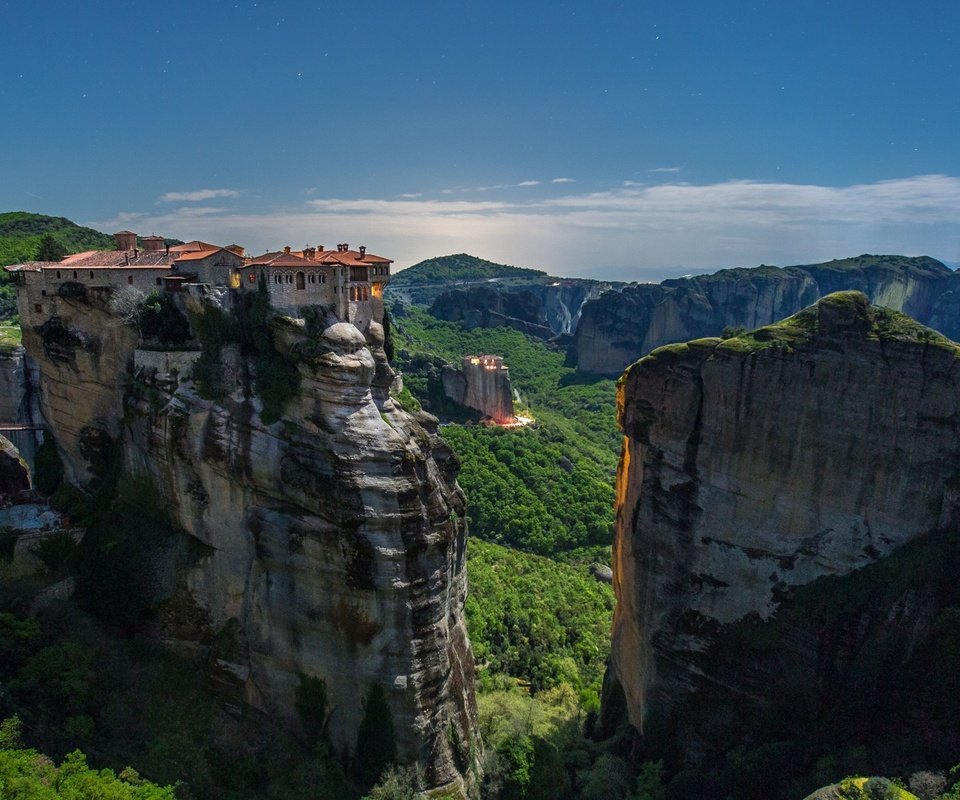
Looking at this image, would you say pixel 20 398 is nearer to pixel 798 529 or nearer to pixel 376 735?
pixel 376 735

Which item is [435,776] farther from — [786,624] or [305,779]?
[786,624]

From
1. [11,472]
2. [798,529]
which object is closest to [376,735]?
[798,529]

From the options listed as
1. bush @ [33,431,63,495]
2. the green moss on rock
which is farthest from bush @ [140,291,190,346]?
the green moss on rock

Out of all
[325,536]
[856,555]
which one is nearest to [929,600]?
[856,555]

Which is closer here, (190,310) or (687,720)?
(190,310)

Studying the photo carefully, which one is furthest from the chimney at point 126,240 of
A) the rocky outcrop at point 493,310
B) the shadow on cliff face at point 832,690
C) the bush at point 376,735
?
the rocky outcrop at point 493,310

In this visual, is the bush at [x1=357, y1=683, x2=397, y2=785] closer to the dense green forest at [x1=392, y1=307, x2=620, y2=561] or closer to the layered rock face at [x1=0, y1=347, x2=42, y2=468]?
the layered rock face at [x1=0, y1=347, x2=42, y2=468]
